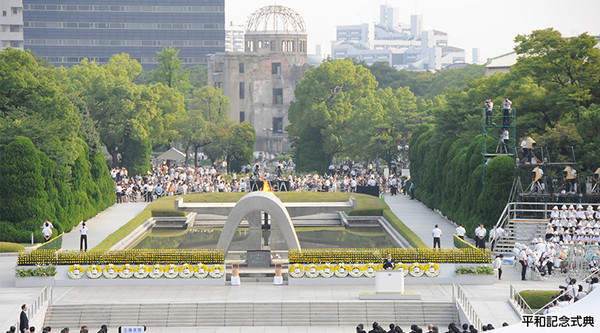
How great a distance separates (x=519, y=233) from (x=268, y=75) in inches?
2946

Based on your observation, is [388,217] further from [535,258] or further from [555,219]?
[535,258]

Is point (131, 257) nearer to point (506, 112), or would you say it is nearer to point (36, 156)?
point (36, 156)

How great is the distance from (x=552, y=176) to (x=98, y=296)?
77.2 ft

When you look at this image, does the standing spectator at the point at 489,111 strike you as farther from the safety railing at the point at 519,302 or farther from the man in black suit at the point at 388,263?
the safety railing at the point at 519,302

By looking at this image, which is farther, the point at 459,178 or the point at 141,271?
the point at 459,178

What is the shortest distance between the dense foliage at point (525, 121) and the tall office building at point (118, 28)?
120528mm

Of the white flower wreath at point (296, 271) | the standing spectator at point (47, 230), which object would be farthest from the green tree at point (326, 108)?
the white flower wreath at point (296, 271)

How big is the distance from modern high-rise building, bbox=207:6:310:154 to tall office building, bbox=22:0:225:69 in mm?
58581

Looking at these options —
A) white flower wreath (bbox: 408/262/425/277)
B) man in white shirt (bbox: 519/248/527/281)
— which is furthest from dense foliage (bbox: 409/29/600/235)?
white flower wreath (bbox: 408/262/425/277)

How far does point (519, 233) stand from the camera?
46.7 metres

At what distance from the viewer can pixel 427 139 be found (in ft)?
229

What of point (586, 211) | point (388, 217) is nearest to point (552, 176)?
point (586, 211)

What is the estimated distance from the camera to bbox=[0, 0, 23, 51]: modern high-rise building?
6471 inches

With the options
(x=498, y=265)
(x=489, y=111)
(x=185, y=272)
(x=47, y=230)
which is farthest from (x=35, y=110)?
(x=498, y=265)
